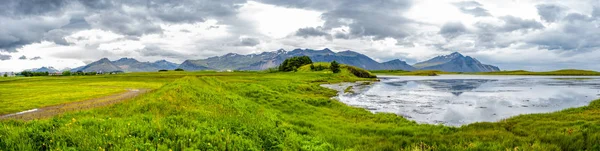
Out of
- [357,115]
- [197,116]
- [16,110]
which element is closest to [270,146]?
[197,116]

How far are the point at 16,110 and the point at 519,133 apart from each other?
38.4m

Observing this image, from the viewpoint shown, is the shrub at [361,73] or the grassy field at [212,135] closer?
the grassy field at [212,135]

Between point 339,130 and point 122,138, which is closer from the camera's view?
point 122,138

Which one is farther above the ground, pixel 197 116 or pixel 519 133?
pixel 197 116

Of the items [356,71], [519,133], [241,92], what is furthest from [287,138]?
[356,71]

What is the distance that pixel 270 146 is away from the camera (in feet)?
45.5

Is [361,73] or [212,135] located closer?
[212,135]

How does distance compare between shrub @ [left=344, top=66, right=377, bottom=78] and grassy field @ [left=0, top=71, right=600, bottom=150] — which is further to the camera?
shrub @ [left=344, top=66, right=377, bottom=78]

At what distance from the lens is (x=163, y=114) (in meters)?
17.8

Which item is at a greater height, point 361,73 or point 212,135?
point 361,73

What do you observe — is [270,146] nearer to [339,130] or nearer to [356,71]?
[339,130]

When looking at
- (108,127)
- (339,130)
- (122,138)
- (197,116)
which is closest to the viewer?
(122,138)

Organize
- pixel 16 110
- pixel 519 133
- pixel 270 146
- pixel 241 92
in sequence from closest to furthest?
pixel 270 146
pixel 519 133
pixel 16 110
pixel 241 92

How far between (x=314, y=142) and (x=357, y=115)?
577 inches
